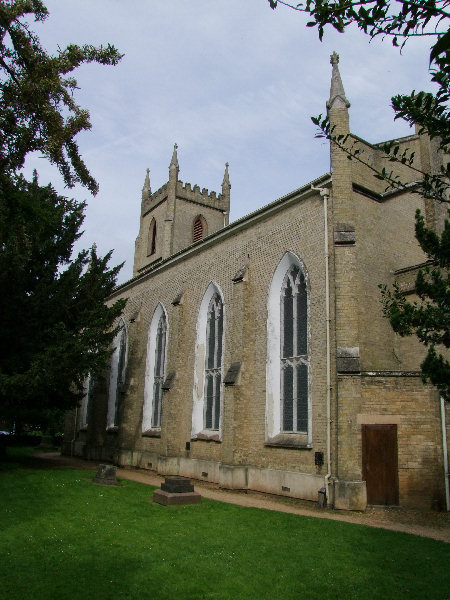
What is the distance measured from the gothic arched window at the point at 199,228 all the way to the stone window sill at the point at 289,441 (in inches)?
937

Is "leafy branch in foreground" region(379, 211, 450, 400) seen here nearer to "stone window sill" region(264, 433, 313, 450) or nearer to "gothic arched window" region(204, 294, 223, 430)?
"stone window sill" region(264, 433, 313, 450)

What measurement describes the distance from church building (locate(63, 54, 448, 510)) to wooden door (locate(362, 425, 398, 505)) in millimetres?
28

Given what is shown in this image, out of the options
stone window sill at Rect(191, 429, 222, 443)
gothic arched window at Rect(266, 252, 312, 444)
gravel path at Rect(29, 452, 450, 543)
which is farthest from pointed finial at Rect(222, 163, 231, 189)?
gravel path at Rect(29, 452, 450, 543)

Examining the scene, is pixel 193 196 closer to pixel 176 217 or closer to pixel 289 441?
pixel 176 217

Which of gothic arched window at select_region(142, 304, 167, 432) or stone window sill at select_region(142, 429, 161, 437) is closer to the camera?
stone window sill at select_region(142, 429, 161, 437)

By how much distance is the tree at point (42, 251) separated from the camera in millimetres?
6855

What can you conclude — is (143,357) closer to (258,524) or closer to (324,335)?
(324,335)

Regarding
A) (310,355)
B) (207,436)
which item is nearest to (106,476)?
(207,436)

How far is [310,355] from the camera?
14.0 meters

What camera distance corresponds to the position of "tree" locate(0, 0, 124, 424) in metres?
6.86

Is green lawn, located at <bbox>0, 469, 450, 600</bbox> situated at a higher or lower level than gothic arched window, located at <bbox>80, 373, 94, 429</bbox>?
lower

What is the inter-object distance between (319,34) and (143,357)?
21.5m

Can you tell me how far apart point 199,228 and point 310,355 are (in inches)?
962

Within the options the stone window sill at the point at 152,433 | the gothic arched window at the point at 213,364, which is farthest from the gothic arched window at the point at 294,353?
the stone window sill at the point at 152,433
